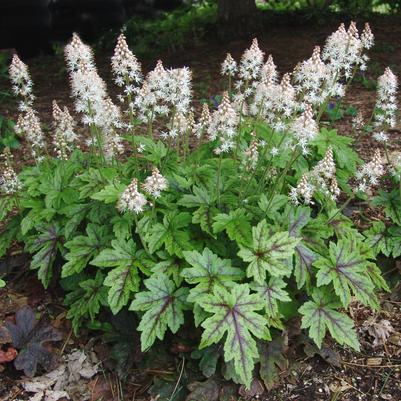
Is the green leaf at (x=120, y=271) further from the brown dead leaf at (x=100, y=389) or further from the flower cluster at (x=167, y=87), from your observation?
the flower cluster at (x=167, y=87)

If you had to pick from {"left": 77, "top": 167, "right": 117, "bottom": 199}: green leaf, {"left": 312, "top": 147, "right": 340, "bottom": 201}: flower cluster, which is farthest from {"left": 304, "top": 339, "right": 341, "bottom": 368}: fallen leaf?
{"left": 77, "top": 167, "right": 117, "bottom": 199}: green leaf

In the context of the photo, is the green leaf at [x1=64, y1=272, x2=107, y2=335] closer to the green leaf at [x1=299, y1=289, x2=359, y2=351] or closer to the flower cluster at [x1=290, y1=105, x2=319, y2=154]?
the green leaf at [x1=299, y1=289, x2=359, y2=351]

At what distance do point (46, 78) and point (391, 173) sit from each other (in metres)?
5.75

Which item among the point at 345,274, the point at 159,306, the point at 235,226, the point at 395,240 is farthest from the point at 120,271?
the point at 395,240

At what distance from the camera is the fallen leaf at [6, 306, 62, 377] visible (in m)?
3.43

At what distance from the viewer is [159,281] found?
10.4 feet

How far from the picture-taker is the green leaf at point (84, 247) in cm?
338

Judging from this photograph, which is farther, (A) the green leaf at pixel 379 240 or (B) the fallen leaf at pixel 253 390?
(A) the green leaf at pixel 379 240

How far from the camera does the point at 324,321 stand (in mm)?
3207

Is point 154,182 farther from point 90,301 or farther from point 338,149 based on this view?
point 338,149

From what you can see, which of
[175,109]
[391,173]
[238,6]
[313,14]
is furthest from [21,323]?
[313,14]

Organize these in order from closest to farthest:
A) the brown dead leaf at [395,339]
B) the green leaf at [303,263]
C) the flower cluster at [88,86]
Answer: the flower cluster at [88,86], the green leaf at [303,263], the brown dead leaf at [395,339]

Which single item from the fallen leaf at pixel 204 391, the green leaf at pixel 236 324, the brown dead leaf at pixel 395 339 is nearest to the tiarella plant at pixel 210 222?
the green leaf at pixel 236 324

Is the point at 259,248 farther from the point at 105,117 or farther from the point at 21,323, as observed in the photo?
the point at 21,323
